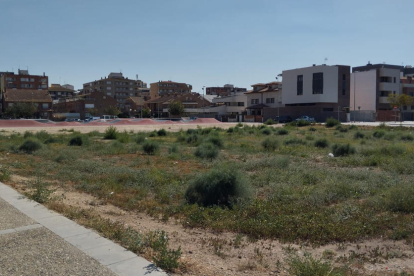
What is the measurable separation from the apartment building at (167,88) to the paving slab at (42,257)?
15275cm

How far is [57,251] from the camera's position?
6227 mm

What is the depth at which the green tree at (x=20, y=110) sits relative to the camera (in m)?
104

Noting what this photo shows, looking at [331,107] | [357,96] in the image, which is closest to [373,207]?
[331,107]

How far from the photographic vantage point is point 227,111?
4606 inches

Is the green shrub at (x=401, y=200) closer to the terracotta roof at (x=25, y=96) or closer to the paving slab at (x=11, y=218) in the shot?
the paving slab at (x=11, y=218)

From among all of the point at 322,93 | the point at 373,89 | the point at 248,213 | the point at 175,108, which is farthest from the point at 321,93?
the point at 248,213

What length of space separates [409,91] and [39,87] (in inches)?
4561

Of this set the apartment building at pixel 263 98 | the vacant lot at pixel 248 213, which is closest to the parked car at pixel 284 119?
the apartment building at pixel 263 98

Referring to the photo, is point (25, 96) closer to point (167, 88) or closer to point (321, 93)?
point (167, 88)

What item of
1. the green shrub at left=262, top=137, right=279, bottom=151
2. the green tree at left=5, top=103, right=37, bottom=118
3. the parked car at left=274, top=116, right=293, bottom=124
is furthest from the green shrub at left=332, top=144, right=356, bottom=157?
the green tree at left=5, top=103, right=37, bottom=118

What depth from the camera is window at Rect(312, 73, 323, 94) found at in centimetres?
8919

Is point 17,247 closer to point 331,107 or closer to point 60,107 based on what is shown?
point 331,107

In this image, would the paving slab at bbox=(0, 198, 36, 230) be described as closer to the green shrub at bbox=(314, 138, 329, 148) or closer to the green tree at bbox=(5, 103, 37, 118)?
the green shrub at bbox=(314, 138, 329, 148)

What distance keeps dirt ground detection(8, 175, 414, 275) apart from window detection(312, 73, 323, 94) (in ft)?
282
